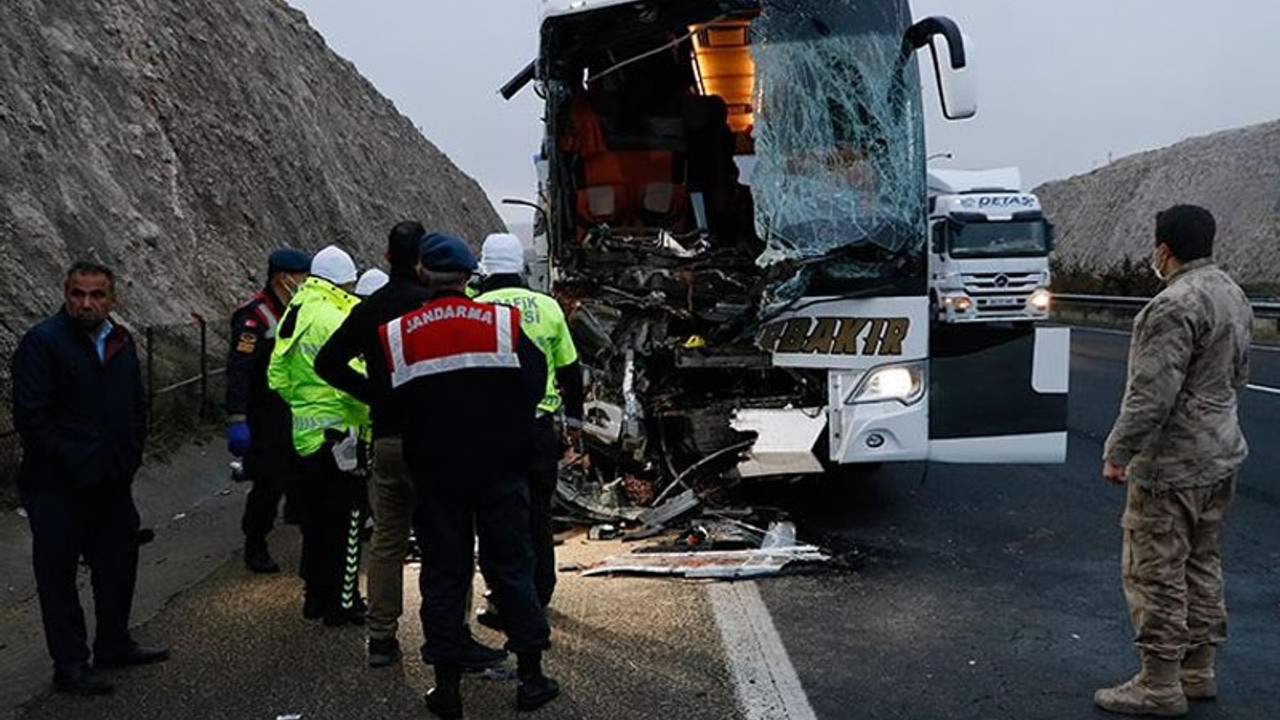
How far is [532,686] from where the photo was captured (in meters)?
5.07

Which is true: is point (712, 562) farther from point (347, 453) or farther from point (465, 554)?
point (465, 554)

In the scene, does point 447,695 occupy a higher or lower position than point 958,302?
lower

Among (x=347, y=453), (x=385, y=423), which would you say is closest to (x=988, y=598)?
(x=385, y=423)

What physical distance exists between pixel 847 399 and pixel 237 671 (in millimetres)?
3931

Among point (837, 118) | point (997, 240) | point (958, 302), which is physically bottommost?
point (958, 302)

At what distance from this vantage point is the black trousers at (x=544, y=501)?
20.0ft

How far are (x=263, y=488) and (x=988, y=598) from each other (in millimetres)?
4218

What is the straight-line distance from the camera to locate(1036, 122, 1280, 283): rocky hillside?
201ft

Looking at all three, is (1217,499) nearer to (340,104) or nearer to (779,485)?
(779,485)

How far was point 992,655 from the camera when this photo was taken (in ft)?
18.5

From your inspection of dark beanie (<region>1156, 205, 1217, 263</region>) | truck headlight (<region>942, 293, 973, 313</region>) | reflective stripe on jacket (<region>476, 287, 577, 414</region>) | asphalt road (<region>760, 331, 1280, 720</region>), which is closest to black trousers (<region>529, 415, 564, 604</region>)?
reflective stripe on jacket (<region>476, 287, 577, 414</region>)

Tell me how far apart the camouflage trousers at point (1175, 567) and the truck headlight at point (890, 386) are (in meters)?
2.77

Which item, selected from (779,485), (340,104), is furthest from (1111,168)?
(779,485)

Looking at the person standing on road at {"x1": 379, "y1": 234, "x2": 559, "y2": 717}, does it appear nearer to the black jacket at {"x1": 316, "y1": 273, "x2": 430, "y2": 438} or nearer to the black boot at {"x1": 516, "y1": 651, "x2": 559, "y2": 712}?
the black boot at {"x1": 516, "y1": 651, "x2": 559, "y2": 712}
